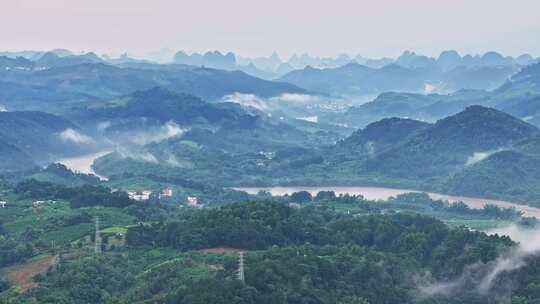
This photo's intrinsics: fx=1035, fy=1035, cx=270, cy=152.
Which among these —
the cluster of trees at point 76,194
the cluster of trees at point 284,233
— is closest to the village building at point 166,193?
the cluster of trees at point 76,194

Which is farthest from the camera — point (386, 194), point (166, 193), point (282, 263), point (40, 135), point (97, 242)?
point (40, 135)

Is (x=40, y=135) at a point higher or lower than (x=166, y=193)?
higher

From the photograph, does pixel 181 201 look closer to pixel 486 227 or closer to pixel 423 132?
pixel 486 227

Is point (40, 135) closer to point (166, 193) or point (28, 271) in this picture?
point (166, 193)

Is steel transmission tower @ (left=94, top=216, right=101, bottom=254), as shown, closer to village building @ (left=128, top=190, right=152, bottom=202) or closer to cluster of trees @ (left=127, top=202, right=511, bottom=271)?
cluster of trees @ (left=127, top=202, right=511, bottom=271)

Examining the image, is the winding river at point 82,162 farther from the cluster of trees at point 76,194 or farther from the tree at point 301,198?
the cluster of trees at point 76,194

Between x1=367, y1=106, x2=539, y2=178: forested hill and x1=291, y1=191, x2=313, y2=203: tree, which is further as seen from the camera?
x1=367, y1=106, x2=539, y2=178: forested hill

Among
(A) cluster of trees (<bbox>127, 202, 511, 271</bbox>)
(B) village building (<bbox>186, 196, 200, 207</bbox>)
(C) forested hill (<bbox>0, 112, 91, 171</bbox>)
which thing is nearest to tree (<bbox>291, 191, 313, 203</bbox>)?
(B) village building (<bbox>186, 196, 200, 207</bbox>)

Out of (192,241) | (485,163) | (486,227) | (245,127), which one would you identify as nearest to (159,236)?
(192,241)

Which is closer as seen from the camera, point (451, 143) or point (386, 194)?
point (386, 194)

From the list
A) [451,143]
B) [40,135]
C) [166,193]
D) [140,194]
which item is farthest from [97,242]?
[40,135]
